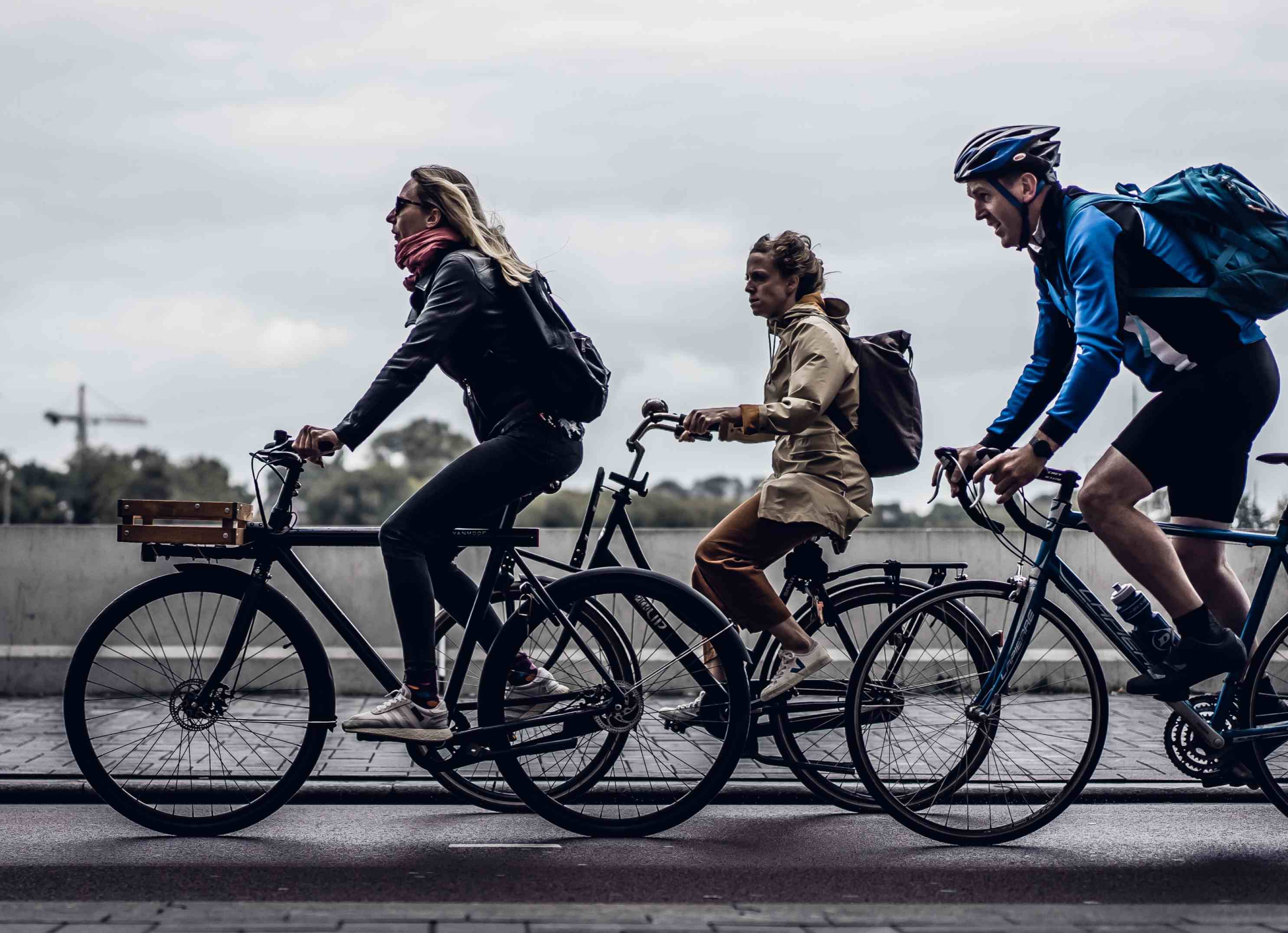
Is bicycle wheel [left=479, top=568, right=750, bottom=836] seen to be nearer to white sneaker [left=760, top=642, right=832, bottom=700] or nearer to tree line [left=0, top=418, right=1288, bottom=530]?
white sneaker [left=760, top=642, right=832, bottom=700]

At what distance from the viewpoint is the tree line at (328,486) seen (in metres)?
103

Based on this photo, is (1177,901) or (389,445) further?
(389,445)

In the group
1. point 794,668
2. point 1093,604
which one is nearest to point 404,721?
point 794,668

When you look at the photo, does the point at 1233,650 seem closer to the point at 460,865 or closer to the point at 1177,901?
the point at 1177,901

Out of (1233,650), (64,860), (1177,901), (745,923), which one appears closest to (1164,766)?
(1233,650)

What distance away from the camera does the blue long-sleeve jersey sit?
15.9 ft

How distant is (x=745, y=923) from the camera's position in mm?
4066

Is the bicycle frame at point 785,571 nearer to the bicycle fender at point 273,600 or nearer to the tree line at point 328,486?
the bicycle fender at point 273,600

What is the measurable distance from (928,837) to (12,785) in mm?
3428

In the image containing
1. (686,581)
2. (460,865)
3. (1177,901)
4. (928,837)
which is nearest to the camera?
(1177,901)

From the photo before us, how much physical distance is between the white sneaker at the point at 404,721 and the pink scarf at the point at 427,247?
145 cm

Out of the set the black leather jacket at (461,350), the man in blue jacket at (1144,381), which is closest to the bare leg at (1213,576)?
the man in blue jacket at (1144,381)

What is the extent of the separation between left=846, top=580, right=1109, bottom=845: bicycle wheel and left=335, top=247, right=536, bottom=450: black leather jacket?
1518 millimetres

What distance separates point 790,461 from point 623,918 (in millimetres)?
2101
